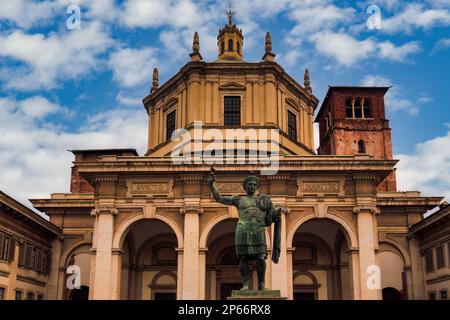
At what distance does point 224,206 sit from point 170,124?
9721 mm

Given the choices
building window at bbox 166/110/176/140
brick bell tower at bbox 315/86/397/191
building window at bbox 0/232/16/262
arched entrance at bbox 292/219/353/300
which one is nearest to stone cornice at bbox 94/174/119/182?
building window at bbox 0/232/16/262

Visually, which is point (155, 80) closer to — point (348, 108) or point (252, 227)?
point (348, 108)

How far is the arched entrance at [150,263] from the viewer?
3106cm

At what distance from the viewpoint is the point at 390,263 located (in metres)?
33.4

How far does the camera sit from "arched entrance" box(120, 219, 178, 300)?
31.1 meters

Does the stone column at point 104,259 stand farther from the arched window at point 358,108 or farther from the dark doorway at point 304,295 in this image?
the arched window at point 358,108

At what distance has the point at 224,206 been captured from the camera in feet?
90.4

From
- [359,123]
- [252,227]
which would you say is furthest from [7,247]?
[359,123]

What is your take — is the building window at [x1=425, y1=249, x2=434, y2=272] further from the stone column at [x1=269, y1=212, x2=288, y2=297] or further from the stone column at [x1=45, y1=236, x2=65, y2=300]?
the stone column at [x1=45, y1=236, x2=65, y2=300]

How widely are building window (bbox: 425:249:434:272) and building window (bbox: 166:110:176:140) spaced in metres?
17.3

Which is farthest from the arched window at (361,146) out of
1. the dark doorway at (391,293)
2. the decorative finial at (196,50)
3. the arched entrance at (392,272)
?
the decorative finial at (196,50)

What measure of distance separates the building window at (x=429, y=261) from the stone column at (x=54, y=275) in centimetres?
2237
